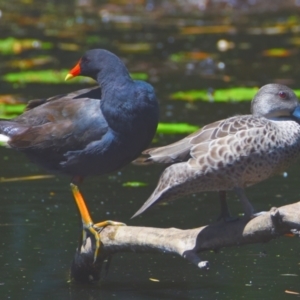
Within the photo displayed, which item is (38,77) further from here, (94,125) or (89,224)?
(89,224)

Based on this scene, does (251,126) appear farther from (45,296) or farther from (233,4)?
(233,4)

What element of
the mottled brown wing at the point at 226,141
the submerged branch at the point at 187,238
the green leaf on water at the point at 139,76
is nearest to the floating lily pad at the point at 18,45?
the green leaf on water at the point at 139,76

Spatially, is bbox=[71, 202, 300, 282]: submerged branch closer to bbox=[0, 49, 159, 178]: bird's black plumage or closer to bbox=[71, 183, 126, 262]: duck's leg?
bbox=[71, 183, 126, 262]: duck's leg

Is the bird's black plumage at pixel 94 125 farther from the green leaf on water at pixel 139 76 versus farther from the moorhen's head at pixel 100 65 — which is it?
the green leaf on water at pixel 139 76

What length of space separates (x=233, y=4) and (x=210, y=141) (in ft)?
47.9

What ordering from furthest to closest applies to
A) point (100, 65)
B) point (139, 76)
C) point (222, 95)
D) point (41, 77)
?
point (41, 77) → point (139, 76) → point (222, 95) → point (100, 65)

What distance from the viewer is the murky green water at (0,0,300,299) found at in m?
→ 6.03

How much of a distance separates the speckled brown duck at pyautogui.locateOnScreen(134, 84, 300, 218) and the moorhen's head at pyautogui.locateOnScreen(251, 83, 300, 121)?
0.39 ft

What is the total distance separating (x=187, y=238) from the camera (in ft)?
17.8

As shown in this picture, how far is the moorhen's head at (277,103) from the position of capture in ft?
19.4

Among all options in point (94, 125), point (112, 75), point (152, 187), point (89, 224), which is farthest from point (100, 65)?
point (152, 187)

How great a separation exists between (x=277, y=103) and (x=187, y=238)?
1.12 m

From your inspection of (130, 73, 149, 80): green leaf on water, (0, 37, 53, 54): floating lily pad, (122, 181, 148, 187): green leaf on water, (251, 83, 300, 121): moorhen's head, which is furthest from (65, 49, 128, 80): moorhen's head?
(0, 37, 53, 54): floating lily pad

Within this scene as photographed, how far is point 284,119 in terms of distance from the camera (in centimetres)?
589
